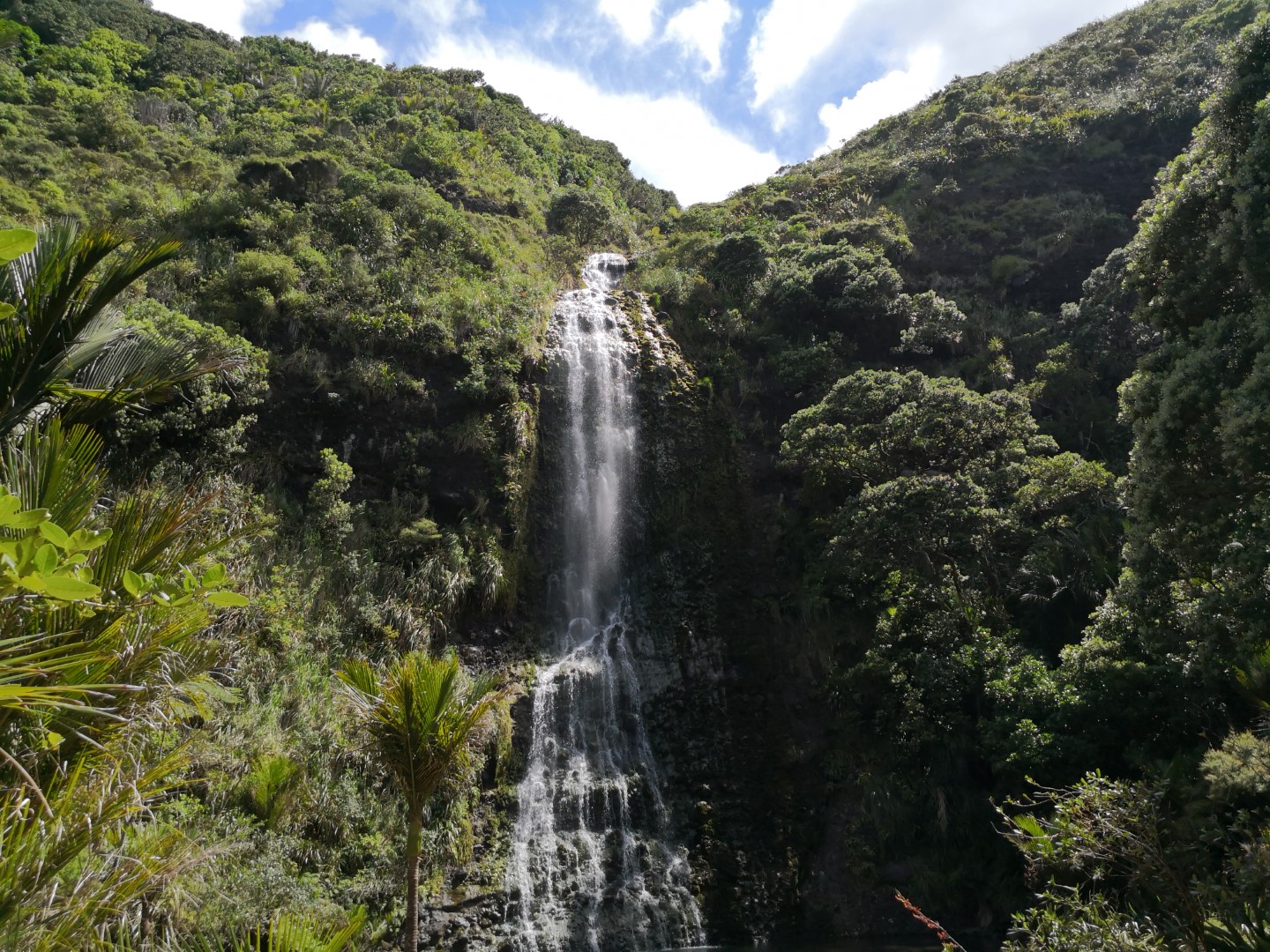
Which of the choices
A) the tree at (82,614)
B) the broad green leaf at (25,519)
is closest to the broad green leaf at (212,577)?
the tree at (82,614)

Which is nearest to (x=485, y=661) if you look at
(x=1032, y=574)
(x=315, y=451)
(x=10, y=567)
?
(x=315, y=451)

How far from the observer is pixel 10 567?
210 centimetres

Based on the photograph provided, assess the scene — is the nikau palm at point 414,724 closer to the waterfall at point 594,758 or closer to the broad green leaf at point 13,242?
the broad green leaf at point 13,242

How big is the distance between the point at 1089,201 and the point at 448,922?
34.5 metres

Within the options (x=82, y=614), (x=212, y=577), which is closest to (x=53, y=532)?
(x=212, y=577)

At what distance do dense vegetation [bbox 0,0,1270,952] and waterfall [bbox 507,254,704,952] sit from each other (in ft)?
2.76

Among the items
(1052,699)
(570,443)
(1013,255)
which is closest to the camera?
(1052,699)

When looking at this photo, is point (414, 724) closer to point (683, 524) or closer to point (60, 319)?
point (60, 319)

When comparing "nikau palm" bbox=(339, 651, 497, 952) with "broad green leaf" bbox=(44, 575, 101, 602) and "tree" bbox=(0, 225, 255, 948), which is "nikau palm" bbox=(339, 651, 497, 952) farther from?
"broad green leaf" bbox=(44, 575, 101, 602)

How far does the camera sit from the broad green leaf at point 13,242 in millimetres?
1953

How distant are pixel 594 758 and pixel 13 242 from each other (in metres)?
15.4

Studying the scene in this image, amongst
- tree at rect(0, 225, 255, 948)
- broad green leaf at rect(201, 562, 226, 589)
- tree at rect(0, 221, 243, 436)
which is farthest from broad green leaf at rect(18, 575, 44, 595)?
tree at rect(0, 221, 243, 436)

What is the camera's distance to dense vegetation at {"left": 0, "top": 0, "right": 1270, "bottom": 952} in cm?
362

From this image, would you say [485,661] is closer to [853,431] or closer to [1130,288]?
[853,431]
